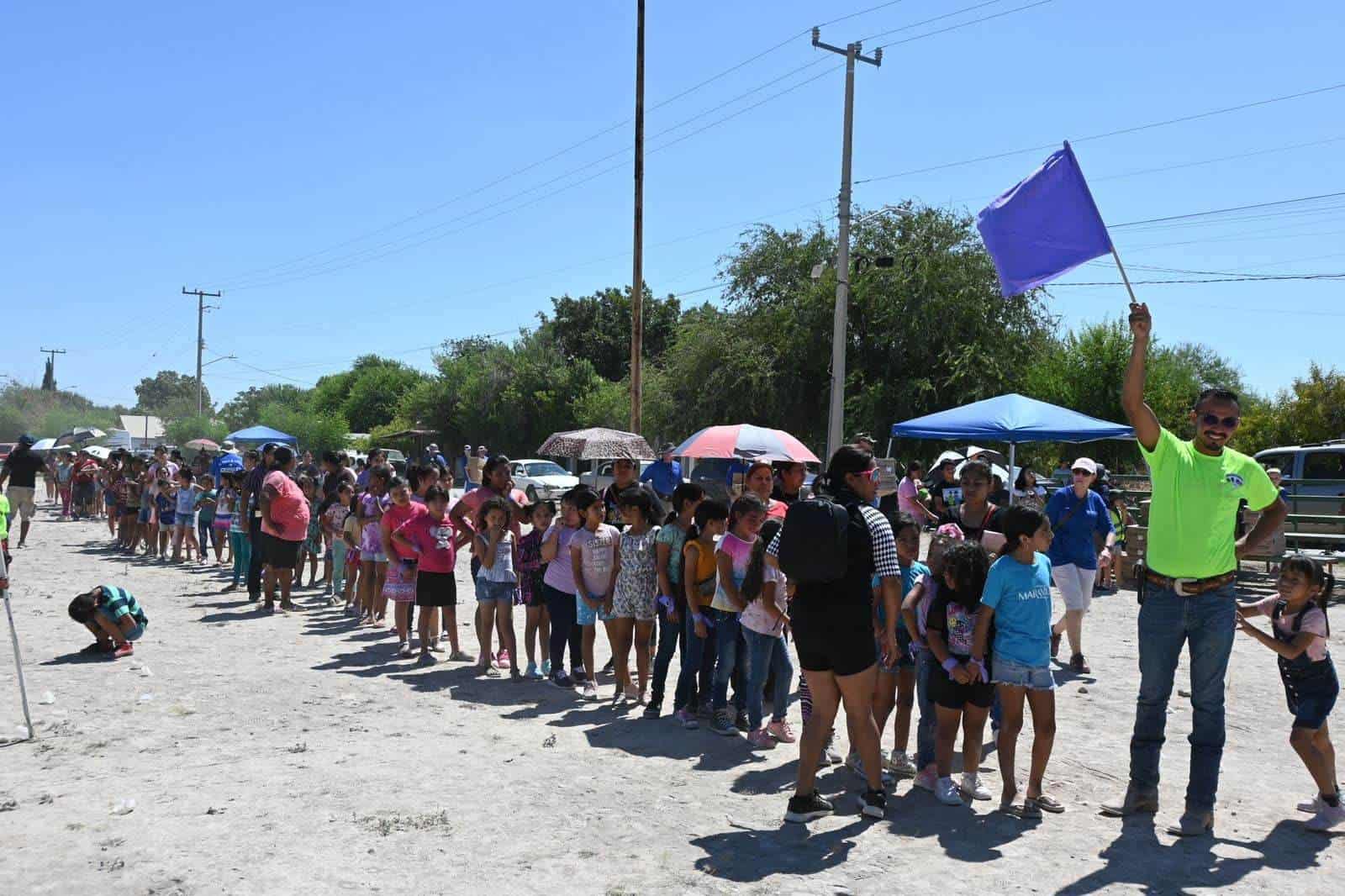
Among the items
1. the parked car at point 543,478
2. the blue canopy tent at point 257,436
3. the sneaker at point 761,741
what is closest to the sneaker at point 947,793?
the sneaker at point 761,741

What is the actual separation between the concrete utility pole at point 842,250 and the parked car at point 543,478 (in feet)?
35.8

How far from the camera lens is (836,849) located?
511 centimetres

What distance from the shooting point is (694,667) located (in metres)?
7.40

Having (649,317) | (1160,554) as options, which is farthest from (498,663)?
(649,317)

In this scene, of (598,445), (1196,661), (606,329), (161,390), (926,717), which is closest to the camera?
(1196,661)

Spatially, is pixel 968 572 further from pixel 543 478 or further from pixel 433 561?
pixel 543 478

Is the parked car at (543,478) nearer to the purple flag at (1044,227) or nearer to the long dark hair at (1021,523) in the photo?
the purple flag at (1044,227)

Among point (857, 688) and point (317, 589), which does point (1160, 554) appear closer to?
point (857, 688)

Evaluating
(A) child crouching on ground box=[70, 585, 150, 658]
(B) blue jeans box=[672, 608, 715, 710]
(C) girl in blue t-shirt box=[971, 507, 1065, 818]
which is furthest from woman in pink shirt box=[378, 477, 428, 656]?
(C) girl in blue t-shirt box=[971, 507, 1065, 818]

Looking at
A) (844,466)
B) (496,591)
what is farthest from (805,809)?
(496,591)

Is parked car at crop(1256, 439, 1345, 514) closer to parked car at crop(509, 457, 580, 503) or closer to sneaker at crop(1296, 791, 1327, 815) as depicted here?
sneaker at crop(1296, 791, 1327, 815)

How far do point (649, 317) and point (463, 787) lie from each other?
54.5 meters

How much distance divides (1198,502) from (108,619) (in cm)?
866

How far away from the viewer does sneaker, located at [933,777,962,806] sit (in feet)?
18.8
